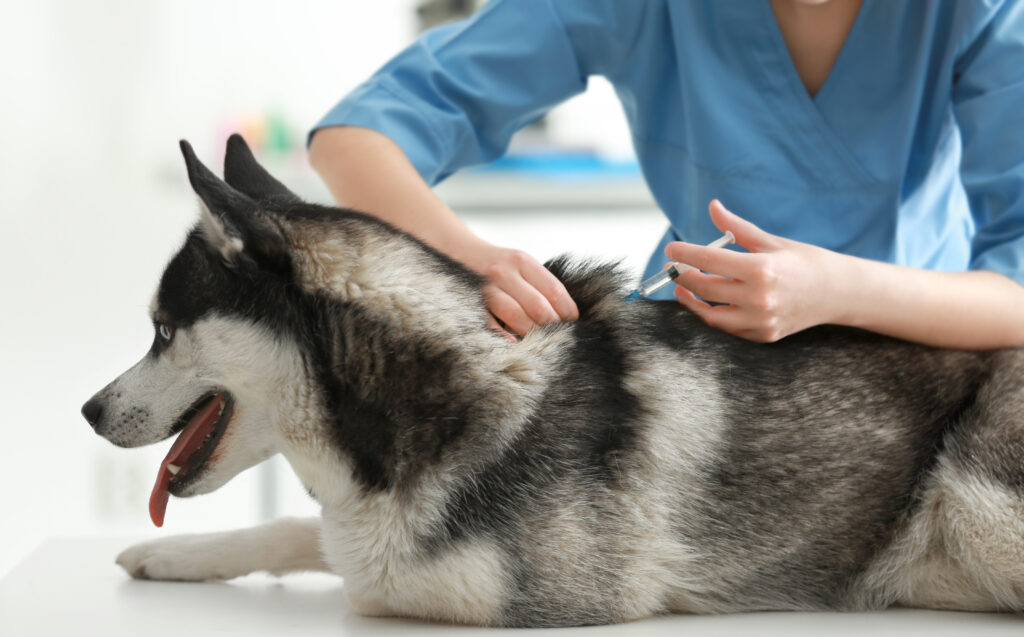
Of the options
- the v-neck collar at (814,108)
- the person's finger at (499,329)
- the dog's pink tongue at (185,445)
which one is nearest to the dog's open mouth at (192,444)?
the dog's pink tongue at (185,445)

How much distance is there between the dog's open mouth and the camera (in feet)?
2.59

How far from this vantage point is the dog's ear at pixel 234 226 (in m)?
0.72

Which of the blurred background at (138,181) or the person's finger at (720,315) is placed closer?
the person's finger at (720,315)

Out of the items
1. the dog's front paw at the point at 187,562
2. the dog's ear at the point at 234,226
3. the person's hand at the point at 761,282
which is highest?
the dog's ear at the point at 234,226

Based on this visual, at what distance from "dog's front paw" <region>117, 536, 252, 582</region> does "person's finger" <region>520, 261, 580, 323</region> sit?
15.5 inches

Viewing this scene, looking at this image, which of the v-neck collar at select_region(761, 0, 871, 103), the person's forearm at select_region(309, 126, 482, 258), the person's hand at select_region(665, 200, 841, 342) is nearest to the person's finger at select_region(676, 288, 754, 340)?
the person's hand at select_region(665, 200, 841, 342)

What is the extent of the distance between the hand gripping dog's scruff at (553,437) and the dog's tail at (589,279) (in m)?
0.01

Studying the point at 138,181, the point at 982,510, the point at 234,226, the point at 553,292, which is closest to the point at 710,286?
the point at 553,292

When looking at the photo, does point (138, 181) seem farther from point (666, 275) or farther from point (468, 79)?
point (666, 275)

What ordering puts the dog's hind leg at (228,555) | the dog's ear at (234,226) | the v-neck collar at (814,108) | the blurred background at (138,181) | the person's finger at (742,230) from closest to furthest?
the dog's ear at (234,226), the person's finger at (742,230), the dog's hind leg at (228,555), the v-neck collar at (814,108), the blurred background at (138,181)

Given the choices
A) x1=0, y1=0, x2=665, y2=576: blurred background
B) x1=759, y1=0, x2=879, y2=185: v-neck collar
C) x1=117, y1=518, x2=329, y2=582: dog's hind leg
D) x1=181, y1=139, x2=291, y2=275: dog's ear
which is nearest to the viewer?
x1=181, y1=139, x2=291, y2=275: dog's ear

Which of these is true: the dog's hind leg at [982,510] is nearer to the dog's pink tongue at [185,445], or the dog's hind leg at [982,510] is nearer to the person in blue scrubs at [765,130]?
the person in blue scrubs at [765,130]

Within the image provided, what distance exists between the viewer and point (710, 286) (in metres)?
0.83

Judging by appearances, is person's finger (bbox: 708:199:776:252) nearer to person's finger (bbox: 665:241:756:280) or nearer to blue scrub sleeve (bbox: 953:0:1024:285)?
person's finger (bbox: 665:241:756:280)
